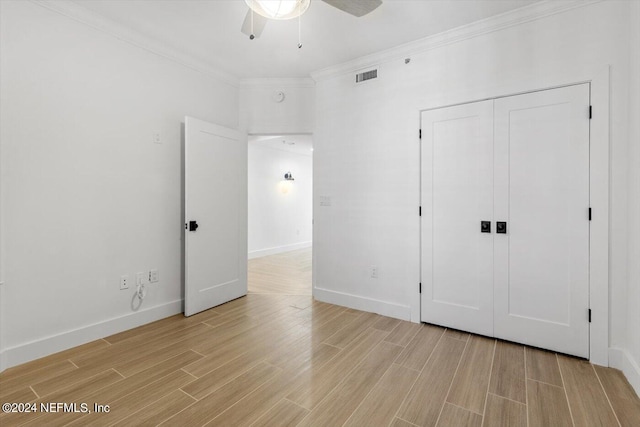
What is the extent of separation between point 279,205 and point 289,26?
17.1 ft

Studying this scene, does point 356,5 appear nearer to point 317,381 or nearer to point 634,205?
point 634,205

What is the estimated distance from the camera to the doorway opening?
6426mm

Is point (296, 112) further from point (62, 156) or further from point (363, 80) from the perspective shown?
point (62, 156)

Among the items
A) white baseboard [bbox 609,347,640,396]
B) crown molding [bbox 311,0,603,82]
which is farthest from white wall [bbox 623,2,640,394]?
crown molding [bbox 311,0,603,82]

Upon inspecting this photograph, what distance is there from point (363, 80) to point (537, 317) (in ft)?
9.52

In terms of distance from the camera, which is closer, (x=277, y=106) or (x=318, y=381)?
(x=318, y=381)

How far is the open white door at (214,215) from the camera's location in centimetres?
333

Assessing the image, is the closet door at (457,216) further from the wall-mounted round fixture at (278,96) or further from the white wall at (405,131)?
the wall-mounted round fixture at (278,96)

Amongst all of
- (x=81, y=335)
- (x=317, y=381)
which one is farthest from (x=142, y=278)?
(x=317, y=381)

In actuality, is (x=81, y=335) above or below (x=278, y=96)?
below

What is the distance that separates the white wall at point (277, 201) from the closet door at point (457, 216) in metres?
4.64

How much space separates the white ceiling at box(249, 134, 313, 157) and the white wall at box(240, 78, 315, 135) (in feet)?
6.74

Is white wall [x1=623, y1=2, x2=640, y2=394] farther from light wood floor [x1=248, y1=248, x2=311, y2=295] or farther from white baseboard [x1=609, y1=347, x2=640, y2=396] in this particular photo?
light wood floor [x1=248, y1=248, x2=311, y2=295]

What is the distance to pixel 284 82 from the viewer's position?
4.05 metres
